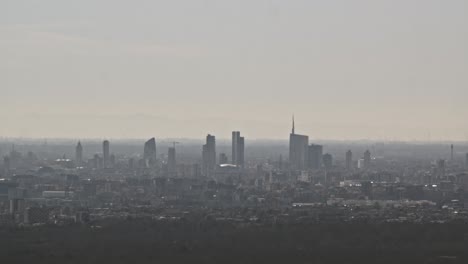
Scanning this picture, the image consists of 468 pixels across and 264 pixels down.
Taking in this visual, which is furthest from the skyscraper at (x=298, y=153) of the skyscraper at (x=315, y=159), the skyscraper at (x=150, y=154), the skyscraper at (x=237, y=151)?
the skyscraper at (x=150, y=154)

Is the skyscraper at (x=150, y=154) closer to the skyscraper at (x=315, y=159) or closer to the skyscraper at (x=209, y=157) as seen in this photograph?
the skyscraper at (x=209, y=157)

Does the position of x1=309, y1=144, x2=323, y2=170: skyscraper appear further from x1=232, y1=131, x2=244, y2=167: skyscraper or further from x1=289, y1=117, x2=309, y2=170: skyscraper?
x1=232, y1=131, x2=244, y2=167: skyscraper

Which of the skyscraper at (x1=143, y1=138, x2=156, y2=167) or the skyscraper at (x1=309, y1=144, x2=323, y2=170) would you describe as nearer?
the skyscraper at (x1=309, y1=144, x2=323, y2=170)

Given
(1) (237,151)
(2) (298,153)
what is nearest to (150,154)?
(1) (237,151)

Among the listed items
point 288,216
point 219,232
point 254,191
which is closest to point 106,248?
point 219,232

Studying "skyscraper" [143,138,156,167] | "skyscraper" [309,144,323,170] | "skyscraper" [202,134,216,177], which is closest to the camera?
"skyscraper" [202,134,216,177]

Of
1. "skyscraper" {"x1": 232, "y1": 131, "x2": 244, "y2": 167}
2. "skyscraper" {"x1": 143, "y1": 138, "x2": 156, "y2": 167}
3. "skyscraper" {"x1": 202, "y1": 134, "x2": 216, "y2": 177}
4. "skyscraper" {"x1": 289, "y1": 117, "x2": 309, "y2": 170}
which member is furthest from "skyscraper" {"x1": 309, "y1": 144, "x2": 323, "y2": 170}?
"skyscraper" {"x1": 143, "y1": 138, "x2": 156, "y2": 167}

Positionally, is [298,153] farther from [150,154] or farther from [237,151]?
[150,154]

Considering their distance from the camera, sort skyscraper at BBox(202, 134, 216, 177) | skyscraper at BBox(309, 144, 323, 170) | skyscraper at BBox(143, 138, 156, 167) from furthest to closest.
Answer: skyscraper at BBox(143, 138, 156, 167) → skyscraper at BBox(309, 144, 323, 170) → skyscraper at BBox(202, 134, 216, 177)

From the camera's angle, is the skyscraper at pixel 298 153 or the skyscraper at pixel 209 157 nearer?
the skyscraper at pixel 209 157

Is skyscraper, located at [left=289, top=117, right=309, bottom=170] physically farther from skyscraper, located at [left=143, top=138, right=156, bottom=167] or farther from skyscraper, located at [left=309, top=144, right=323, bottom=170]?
skyscraper, located at [left=143, top=138, right=156, bottom=167]
